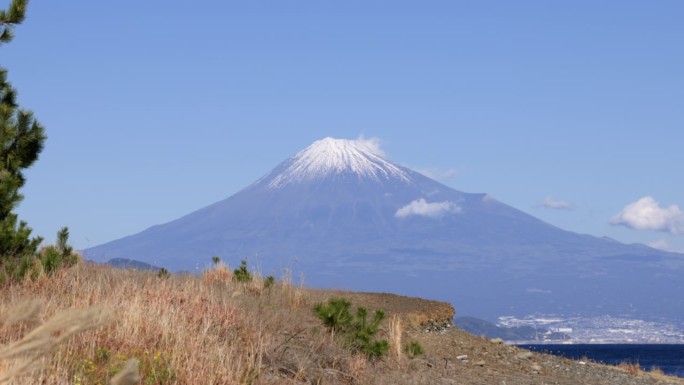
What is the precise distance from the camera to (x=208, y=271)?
21391mm

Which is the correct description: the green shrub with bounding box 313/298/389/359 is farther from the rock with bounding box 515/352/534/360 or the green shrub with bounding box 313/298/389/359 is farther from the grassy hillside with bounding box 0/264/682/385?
the rock with bounding box 515/352/534/360

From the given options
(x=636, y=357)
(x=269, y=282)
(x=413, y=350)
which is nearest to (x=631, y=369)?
(x=413, y=350)

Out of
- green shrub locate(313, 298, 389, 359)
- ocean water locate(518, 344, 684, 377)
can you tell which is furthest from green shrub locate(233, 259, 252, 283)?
ocean water locate(518, 344, 684, 377)

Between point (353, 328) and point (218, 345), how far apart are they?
466cm

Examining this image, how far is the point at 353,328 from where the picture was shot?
14.5 meters

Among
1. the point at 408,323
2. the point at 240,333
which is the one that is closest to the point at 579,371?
the point at 408,323

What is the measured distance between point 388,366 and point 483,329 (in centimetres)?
13090

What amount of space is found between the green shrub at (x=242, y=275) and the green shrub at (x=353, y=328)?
406 centimetres

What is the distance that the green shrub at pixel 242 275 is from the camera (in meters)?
19.0

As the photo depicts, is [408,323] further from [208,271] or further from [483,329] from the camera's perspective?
[483,329]

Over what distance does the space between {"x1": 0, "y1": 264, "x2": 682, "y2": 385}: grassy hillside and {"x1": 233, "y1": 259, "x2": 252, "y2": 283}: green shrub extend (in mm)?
410

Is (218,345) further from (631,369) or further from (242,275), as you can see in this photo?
(631,369)

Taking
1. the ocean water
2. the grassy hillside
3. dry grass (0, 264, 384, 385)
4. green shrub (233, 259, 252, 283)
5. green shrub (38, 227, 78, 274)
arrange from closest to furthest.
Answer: the grassy hillside, dry grass (0, 264, 384, 385), green shrub (38, 227, 78, 274), green shrub (233, 259, 252, 283), the ocean water

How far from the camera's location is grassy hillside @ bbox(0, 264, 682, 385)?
8.23 meters
